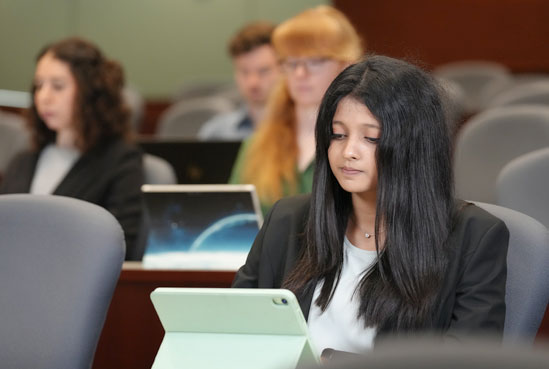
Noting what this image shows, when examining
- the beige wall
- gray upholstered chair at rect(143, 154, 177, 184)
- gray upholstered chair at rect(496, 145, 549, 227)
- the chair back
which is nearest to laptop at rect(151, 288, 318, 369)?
gray upholstered chair at rect(496, 145, 549, 227)

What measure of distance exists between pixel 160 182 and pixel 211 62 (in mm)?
5607

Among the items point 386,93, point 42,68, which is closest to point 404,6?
point 42,68

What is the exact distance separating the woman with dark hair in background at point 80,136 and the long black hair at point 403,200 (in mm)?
1540

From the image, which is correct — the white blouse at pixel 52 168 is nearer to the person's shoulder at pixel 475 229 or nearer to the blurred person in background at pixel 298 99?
the blurred person in background at pixel 298 99

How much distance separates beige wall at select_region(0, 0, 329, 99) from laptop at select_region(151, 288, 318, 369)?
23.5 feet

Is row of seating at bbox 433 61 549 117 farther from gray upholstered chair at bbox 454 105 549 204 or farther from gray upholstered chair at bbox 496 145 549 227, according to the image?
gray upholstered chair at bbox 496 145 549 227

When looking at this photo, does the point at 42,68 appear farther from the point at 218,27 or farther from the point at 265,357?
the point at 218,27

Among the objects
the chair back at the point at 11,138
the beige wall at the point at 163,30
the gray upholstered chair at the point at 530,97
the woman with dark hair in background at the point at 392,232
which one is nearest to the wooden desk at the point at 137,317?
the woman with dark hair in background at the point at 392,232

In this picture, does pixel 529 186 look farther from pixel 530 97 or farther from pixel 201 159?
pixel 530 97

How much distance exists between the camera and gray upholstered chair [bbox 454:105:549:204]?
3.50 meters

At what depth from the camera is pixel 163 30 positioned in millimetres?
8664

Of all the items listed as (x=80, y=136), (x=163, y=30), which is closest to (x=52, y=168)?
(x=80, y=136)

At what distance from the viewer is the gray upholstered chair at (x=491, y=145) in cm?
350

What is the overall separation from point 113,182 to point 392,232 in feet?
5.52
